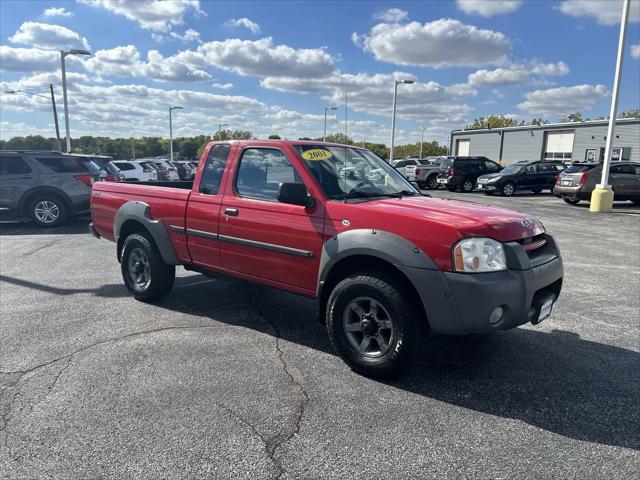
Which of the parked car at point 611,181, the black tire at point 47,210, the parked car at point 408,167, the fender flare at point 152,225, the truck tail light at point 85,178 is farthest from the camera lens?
the parked car at point 408,167

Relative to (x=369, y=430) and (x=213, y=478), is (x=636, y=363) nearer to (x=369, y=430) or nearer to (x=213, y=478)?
(x=369, y=430)

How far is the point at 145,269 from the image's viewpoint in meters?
5.53

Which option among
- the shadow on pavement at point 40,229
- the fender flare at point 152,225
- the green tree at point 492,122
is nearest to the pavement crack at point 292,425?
the fender flare at point 152,225

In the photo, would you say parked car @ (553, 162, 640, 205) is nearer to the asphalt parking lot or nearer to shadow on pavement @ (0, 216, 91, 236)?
the asphalt parking lot

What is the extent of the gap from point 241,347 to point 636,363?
3389 mm

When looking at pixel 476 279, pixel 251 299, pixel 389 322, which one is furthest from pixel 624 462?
pixel 251 299

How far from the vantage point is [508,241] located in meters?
3.39

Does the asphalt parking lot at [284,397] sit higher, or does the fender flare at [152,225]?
the fender flare at [152,225]

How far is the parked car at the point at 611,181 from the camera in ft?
57.9

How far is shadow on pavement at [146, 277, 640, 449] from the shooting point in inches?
123

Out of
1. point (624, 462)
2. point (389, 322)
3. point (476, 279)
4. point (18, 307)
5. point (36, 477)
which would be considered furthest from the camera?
point (18, 307)

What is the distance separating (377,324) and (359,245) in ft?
2.06

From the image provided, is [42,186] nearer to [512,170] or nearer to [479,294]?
[479,294]

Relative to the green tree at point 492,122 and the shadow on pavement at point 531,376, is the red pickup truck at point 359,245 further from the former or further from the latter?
the green tree at point 492,122
